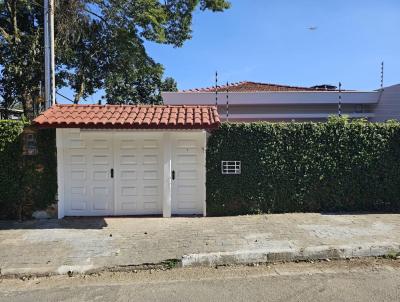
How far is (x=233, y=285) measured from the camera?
5.61m

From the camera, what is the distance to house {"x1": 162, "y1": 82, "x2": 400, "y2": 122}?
1856cm

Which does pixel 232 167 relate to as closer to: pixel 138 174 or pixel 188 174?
pixel 188 174

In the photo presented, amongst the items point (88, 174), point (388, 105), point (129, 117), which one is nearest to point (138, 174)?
point (88, 174)

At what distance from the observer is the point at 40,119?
9008mm

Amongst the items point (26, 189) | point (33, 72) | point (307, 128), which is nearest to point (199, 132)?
point (307, 128)

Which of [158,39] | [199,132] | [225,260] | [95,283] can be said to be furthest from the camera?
[158,39]

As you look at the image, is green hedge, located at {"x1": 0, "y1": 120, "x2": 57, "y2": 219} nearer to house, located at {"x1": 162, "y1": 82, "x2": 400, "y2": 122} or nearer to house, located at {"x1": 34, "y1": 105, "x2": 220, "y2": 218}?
house, located at {"x1": 34, "y1": 105, "x2": 220, "y2": 218}

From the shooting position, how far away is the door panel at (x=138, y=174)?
976cm

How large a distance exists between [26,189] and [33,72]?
11046 mm

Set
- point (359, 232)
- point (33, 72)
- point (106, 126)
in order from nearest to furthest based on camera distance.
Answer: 1. point (359, 232)
2. point (106, 126)
3. point (33, 72)

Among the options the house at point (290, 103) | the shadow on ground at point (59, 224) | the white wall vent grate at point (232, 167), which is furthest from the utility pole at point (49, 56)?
the house at point (290, 103)

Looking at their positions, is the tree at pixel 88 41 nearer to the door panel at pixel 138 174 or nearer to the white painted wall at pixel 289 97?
the white painted wall at pixel 289 97

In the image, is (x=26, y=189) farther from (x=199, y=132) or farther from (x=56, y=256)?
(x=199, y=132)

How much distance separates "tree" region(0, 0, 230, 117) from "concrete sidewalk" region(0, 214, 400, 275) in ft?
34.8
